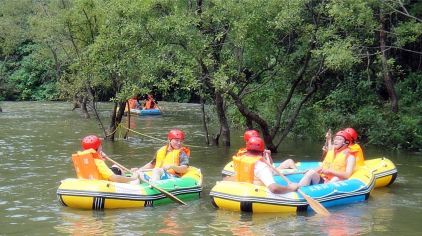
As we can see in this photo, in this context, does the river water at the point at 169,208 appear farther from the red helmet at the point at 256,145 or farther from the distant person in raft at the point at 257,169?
the red helmet at the point at 256,145

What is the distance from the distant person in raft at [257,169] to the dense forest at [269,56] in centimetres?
397

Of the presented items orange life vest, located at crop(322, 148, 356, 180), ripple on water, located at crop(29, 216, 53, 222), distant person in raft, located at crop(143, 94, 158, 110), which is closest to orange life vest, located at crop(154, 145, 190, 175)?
ripple on water, located at crop(29, 216, 53, 222)

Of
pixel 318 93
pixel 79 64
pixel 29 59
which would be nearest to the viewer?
pixel 79 64

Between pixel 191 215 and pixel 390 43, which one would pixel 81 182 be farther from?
pixel 390 43

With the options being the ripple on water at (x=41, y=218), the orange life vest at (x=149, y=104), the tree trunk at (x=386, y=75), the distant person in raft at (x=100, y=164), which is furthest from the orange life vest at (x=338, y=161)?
the orange life vest at (x=149, y=104)

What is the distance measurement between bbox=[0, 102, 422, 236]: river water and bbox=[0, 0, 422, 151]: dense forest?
901 mm

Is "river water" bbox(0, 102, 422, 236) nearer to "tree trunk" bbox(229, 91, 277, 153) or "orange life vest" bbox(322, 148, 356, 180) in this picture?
"tree trunk" bbox(229, 91, 277, 153)

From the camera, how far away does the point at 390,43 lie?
16078mm

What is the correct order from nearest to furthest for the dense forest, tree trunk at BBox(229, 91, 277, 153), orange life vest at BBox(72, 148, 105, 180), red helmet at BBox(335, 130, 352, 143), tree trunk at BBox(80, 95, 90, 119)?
1. orange life vest at BBox(72, 148, 105, 180)
2. red helmet at BBox(335, 130, 352, 143)
3. the dense forest
4. tree trunk at BBox(229, 91, 277, 153)
5. tree trunk at BBox(80, 95, 90, 119)

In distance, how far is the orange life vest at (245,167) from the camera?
8.69 metres

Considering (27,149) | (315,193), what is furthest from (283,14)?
(27,149)

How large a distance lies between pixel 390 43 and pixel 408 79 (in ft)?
4.86

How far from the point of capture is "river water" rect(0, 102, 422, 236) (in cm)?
794

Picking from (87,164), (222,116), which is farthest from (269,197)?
(222,116)
